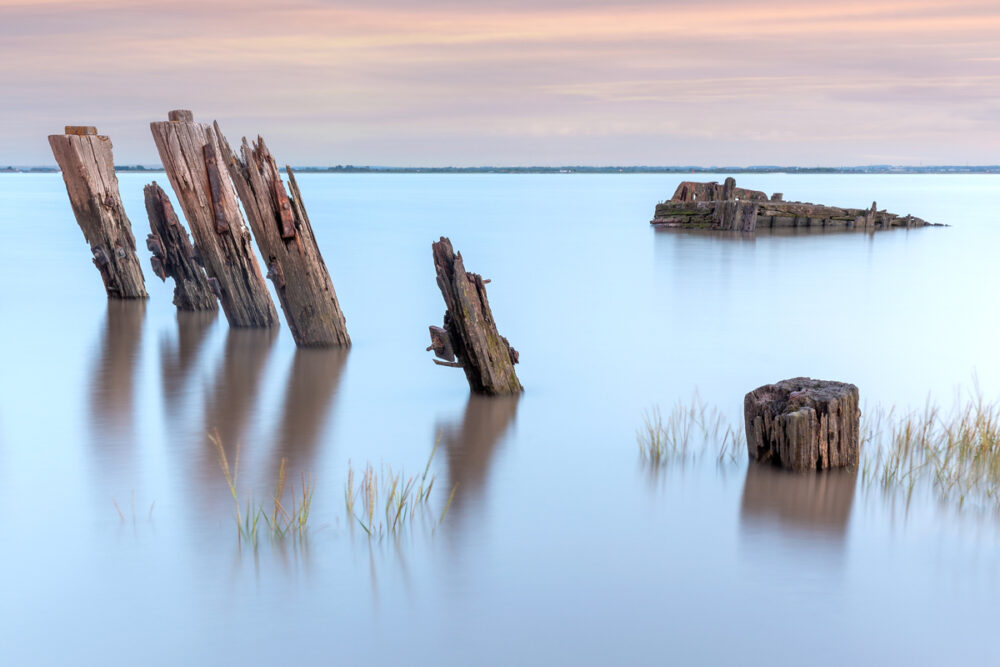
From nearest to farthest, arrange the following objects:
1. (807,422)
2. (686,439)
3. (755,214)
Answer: (807,422) → (686,439) → (755,214)

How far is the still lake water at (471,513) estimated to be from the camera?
4223mm

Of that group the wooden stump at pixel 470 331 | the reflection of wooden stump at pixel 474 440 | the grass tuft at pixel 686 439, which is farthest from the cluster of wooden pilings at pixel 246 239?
the grass tuft at pixel 686 439

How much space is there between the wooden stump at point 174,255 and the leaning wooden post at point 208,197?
5.77ft

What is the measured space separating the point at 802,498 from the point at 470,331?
2.90m

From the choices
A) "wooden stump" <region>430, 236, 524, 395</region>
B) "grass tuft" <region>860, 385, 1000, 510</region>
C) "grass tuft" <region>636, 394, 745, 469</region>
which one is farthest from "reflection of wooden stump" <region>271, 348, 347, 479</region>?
"grass tuft" <region>860, 385, 1000, 510</region>

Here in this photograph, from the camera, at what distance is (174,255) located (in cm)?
1277

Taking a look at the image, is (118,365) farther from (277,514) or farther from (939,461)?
(939,461)

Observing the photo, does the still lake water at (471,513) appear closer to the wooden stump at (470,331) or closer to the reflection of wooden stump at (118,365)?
the reflection of wooden stump at (118,365)

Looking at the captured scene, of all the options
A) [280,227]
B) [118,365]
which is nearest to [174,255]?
[118,365]

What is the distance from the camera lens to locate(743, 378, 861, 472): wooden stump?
5.88 m

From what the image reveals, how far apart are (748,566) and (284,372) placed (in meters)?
5.58

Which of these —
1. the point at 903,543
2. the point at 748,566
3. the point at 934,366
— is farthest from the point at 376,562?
the point at 934,366

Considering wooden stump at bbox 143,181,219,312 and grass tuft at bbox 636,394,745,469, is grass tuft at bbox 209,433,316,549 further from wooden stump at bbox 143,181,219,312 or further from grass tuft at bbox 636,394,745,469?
wooden stump at bbox 143,181,219,312

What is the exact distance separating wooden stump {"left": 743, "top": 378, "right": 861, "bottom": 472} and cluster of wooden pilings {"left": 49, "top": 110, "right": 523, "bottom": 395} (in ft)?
7.94
